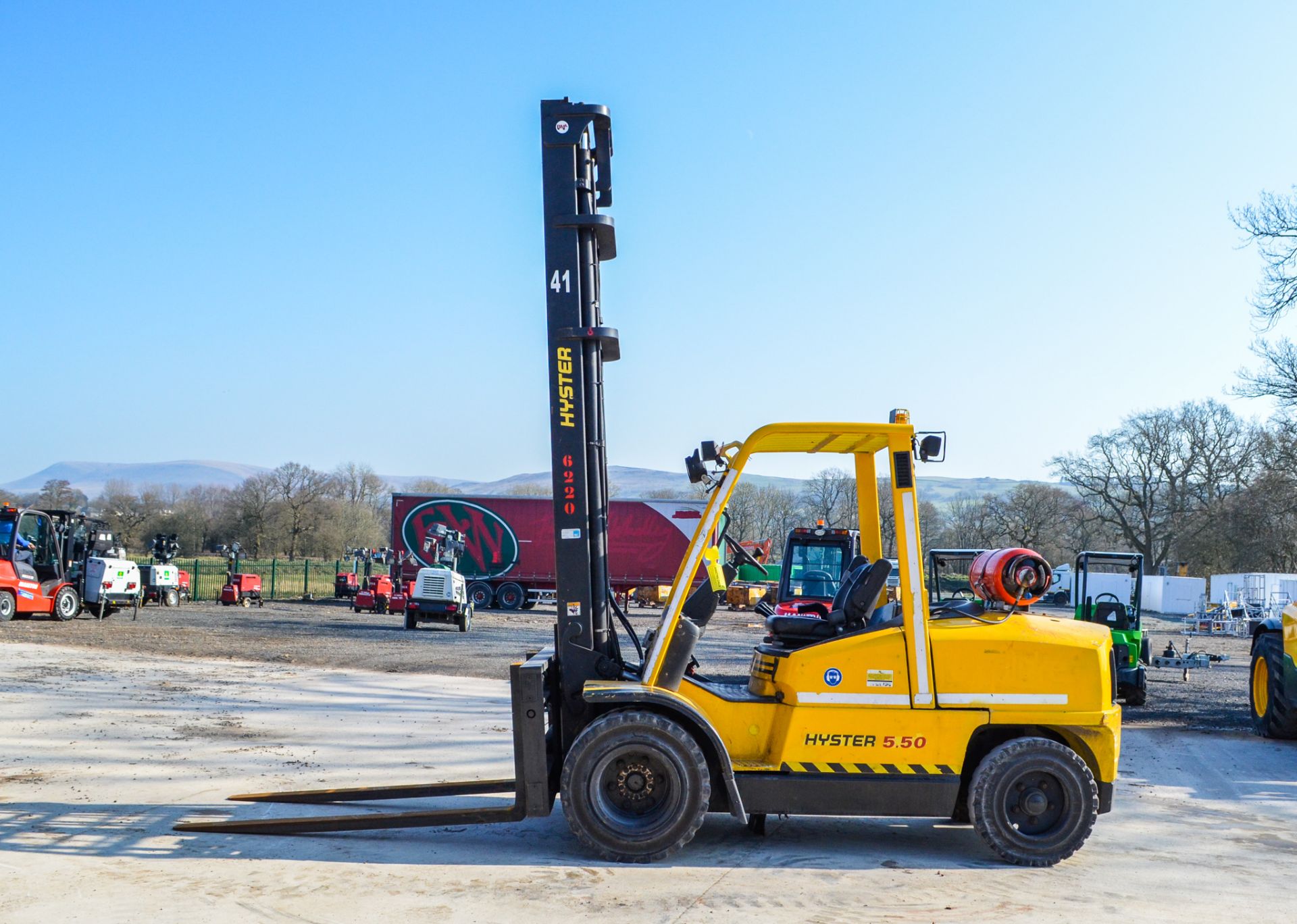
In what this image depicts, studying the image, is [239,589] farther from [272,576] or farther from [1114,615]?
[1114,615]

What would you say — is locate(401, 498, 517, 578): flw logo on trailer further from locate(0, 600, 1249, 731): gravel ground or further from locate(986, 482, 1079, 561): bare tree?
locate(986, 482, 1079, 561): bare tree

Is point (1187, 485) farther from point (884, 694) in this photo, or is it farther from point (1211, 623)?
point (884, 694)

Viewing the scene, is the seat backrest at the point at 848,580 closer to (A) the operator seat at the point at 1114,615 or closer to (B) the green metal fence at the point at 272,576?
(A) the operator seat at the point at 1114,615

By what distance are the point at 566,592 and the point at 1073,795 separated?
3.29 metres

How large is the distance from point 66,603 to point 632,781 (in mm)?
25885

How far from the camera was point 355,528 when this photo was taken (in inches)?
2859

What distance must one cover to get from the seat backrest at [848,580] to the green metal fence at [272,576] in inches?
1427

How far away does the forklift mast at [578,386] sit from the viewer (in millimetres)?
6676

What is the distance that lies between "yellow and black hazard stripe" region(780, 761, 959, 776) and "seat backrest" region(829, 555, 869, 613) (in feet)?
3.17

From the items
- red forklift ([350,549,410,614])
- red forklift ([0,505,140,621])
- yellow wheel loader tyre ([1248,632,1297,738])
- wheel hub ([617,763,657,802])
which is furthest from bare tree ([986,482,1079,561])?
wheel hub ([617,763,657,802])

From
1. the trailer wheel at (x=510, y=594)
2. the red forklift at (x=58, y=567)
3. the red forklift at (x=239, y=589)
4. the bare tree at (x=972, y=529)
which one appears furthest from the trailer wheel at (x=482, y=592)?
the bare tree at (x=972, y=529)

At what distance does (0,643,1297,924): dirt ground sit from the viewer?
5.29 meters

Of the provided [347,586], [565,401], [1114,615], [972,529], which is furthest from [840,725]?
[972,529]

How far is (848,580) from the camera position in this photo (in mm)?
6863
